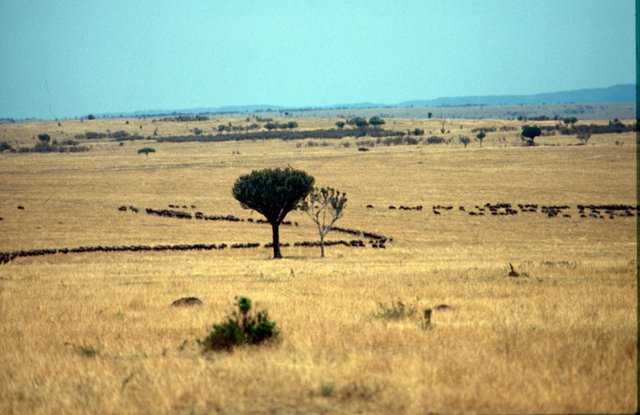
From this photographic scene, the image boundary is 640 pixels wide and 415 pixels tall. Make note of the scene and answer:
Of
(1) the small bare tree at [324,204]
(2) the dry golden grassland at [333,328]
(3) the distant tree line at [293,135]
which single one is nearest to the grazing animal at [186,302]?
(2) the dry golden grassland at [333,328]

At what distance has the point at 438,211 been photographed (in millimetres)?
68688

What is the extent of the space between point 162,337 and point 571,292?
11.8m

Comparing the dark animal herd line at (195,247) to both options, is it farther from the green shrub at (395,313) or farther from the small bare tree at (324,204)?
the green shrub at (395,313)

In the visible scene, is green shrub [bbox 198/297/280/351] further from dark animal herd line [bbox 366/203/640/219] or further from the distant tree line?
the distant tree line

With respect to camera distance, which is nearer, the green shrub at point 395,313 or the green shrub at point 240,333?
the green shrub at point 240,333

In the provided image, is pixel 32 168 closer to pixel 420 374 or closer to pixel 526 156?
pixel 526 156

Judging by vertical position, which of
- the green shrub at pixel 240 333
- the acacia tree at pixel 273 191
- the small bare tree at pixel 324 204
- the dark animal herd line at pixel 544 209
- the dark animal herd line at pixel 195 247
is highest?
the green shrub at pixel 240 333

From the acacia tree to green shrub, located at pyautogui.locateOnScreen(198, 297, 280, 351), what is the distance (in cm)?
3453

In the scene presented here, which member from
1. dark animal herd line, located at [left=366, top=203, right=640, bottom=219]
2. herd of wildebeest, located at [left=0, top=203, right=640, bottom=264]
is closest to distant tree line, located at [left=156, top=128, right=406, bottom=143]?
herd of wildebeest, located at [left=0, top=203, right=640, bottom=264]

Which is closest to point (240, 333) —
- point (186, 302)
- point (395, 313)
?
point (395, 313)

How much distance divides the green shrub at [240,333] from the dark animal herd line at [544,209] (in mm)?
55239

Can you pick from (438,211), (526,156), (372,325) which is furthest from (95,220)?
(526,156)

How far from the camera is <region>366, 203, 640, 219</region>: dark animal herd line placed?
208ft

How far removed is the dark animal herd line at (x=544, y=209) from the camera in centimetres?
6331
